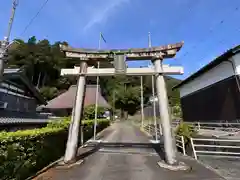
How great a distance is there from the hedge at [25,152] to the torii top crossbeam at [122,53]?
3.58 metres

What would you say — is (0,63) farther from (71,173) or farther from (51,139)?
(71,173)

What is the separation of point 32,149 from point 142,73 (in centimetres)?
496

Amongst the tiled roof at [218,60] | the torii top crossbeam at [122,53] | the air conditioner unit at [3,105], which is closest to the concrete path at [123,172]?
the torii top crossbeam at [122,53]

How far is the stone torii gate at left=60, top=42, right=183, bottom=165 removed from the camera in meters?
6.73

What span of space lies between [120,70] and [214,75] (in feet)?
42.9

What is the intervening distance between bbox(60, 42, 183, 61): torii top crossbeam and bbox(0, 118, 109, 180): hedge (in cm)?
358

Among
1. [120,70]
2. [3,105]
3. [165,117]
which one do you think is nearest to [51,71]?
[3,105]

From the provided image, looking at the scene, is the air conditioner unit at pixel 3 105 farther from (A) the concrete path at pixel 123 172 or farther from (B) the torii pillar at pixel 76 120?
(A) the concrete path at pixel 123 172

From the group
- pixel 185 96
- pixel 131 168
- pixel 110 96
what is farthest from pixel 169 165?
pixel 110 96

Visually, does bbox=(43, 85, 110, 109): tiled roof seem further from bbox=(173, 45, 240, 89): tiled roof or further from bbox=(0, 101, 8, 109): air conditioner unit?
bbox=(173, 45, 240, 89): tiled roof

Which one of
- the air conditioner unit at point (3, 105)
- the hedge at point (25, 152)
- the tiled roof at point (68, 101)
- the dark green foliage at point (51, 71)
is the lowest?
the hedge at point (25, 152)

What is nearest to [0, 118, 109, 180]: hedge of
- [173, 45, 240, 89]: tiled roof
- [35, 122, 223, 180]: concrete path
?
[35, 122, 223, 180]: concrete path

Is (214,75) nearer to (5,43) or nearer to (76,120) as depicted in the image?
(76,120)

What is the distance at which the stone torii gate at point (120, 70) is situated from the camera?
673 centimetres
